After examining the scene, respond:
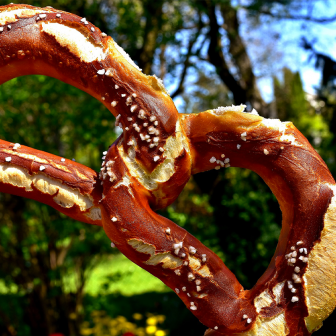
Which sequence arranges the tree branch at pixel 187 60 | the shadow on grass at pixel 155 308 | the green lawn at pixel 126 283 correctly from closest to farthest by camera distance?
the tree branch at pixel 187 60 → the shadow on grass at pixel 155 308 → the green lawn at pixel 126 283

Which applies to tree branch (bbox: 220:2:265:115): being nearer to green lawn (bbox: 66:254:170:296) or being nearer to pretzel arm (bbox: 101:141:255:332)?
green lawn (bbox: 66:254:170:296)

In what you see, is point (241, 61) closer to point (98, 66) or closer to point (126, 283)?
point (126, 283)

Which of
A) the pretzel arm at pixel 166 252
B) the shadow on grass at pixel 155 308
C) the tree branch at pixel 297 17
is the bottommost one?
the shadow on grass at pixel 155 308

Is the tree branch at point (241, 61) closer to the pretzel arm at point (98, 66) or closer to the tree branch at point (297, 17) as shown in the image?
the tree branch at point (297, 17)

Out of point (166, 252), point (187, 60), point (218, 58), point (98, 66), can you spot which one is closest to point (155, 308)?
point (187, 60)

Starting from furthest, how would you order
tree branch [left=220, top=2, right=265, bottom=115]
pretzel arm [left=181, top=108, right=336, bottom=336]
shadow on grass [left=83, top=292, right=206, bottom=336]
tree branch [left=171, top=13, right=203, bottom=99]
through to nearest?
tree branch [left=220, top=2, right=265, bottom=115], shadow on grass [left=83, top=292, right=206, bottom=336], tree branch [left=171, top=13, right=203, bottom=99], pretzel arm [left=181, top=108, right=336, bottom=336]

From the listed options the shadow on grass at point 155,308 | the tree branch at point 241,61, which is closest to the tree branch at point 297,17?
the tree branch at point 241,61

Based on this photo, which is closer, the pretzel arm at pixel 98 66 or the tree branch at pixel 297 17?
the pretzel arm at pixel 98 66

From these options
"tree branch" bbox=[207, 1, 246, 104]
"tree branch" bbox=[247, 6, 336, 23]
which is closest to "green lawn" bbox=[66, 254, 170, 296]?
"tree branch" bbox=[207, 1, 246, 104]
